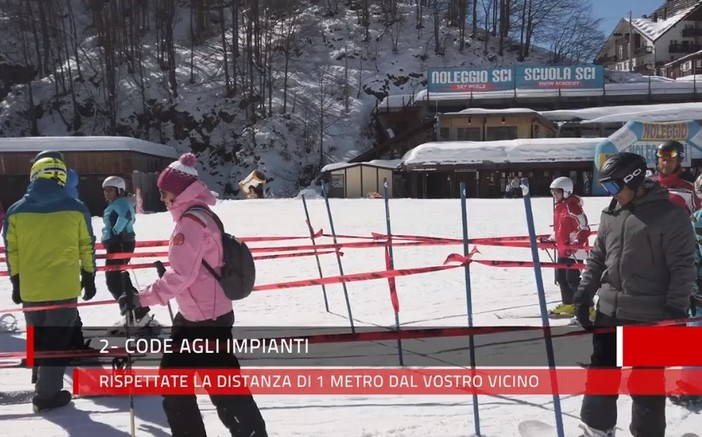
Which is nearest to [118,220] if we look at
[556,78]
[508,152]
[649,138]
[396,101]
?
[649,138]

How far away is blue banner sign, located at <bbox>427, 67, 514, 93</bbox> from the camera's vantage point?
3862cm

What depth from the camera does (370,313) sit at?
300 inches

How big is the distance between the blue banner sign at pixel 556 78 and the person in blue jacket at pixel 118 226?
3635cm

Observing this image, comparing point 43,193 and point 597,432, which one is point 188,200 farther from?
point 597,432

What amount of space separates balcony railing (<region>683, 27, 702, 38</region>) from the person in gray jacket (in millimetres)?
66968

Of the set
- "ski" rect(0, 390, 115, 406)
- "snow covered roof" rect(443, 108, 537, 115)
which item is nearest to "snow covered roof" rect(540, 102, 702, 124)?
"snow covered roof" rect(443, 108, 537, 115)

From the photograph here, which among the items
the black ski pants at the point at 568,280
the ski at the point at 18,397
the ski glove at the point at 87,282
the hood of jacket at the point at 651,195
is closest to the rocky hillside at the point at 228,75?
the black ski pants at the point at 568,280

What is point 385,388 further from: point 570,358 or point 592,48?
point 592,48

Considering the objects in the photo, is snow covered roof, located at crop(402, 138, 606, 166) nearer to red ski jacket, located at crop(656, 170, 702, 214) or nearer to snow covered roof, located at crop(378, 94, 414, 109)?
snow covered roof, located at crop(378, 94, 414, 109)

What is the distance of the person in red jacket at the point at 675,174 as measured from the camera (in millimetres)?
4570

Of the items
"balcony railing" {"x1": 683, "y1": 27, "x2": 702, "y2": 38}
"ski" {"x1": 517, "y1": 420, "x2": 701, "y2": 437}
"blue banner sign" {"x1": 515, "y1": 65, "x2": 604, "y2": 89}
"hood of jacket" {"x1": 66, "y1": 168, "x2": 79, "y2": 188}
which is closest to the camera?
"ski" {"x1": 517, "y1": 420, "x2": 701, "y2": 437}

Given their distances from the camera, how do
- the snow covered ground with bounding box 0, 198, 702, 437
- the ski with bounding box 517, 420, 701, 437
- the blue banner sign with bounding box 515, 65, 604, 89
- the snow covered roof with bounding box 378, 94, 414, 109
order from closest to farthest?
1. the ski with bounding box 517, 420, 701, 437
2. the snow covered ground with bounding box 0, 198, 702, 437
3. the blue banner sign with bounding box 515, 65, 604, 89
4. the snow covered roof with bounding box 378, 94, 414, 109

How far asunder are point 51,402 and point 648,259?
402 cm

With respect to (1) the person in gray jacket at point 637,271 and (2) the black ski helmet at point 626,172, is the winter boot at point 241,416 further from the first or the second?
(2) the black ski helmet at point 626,172
